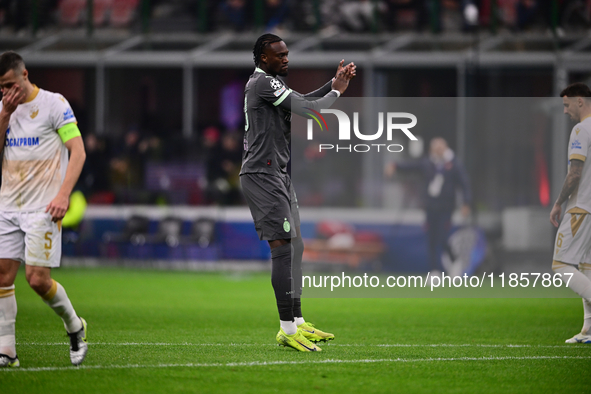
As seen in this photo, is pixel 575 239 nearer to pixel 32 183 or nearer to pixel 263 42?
pixel 263 42

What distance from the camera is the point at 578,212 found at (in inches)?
268

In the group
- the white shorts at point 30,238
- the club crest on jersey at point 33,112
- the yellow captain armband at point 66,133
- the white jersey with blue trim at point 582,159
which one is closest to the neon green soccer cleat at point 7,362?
the white shorts at point 30,238

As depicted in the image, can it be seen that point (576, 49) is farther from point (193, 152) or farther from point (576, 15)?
point (193, 152)

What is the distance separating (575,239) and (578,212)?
0.24 m

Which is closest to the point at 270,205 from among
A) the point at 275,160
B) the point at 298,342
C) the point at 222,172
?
the point at 275,160

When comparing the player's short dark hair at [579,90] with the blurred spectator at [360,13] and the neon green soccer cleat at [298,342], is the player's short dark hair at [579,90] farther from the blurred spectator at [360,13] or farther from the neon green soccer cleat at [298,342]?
the blurred spectator at [360,13]

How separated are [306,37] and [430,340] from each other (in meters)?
12.0

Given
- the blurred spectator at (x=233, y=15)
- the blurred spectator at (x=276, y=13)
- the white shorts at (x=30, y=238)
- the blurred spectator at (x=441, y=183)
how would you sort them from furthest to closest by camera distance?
the blurred spectator at (x=233, y=15)
the blurred spectator at (x=276, y=13)
the blurred spectator at (x=441, y=183)
the white shorts at (x=30, y=238)

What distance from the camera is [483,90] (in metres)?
16.4

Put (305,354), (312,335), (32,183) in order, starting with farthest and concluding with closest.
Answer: (312,335) < (305,354) < (32,183)

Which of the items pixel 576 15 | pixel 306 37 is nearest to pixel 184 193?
pixel 306 37

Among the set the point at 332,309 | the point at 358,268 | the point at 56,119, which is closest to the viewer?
the point at 56,119

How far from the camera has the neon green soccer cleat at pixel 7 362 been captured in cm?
519

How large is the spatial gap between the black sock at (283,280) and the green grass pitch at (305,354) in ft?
1.09
